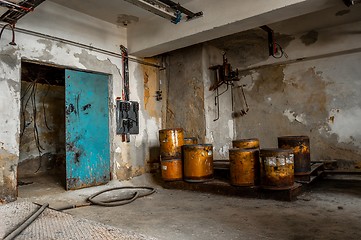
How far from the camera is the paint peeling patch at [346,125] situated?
507 centimetres

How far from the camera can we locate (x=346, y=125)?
17.0 ft

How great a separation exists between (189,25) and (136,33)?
4.53ft

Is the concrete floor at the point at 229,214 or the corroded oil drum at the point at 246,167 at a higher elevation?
the corroded oil drum at the point at 246,167

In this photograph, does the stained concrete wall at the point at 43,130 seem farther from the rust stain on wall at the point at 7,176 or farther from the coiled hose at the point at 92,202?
the coiled hose at the point at 92,202

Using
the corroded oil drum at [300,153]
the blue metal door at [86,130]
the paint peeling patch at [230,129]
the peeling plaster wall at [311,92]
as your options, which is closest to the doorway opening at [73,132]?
the blue metal door at [86,130]

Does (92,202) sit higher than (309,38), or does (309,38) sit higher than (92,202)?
(309,38)

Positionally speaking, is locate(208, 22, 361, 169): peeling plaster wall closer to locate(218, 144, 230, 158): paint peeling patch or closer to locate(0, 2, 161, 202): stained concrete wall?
locate(218, 144, 230, 158): paint peeling patch

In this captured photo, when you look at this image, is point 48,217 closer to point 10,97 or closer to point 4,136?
point 4,136

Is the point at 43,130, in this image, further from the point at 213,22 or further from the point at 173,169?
the point at 213,22

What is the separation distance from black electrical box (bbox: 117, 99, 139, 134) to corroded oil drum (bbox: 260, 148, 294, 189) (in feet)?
9.14

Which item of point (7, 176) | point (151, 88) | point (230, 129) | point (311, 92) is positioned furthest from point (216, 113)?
point (7, 176)

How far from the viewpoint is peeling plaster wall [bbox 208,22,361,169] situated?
5.14m

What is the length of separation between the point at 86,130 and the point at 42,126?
2740 mm

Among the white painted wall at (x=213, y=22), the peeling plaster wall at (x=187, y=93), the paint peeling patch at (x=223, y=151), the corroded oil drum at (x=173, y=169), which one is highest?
the white painted wall at (x=213, y=22)
